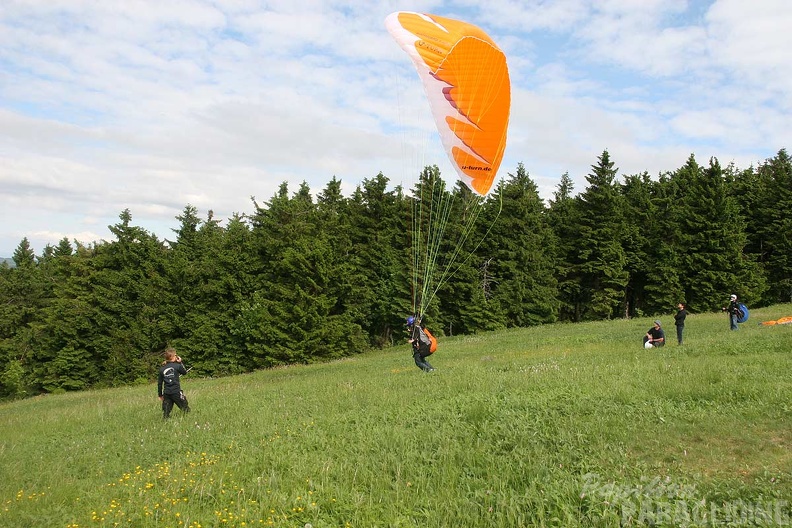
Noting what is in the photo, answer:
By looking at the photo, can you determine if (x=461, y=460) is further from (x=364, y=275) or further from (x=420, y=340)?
(x=364, y=275)

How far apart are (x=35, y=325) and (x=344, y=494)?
48.1 meters

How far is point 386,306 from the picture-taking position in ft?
131

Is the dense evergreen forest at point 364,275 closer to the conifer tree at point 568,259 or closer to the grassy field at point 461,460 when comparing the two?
the conifer tree at point 568,259

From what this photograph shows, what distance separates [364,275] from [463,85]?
2801 cm

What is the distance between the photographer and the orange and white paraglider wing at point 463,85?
12.3 m

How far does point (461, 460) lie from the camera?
6.02m

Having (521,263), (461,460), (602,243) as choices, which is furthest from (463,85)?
(602,243)

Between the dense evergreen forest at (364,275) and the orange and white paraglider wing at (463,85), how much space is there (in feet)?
76.4

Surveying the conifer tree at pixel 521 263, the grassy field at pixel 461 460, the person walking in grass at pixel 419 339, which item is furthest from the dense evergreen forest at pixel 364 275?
the grassy field at pixel 461 460

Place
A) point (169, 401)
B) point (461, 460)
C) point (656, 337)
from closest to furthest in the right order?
1. point (461, 460)
2. point (169, 401)
3. point (656, 337)

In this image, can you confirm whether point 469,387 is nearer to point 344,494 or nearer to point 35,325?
point 344,494

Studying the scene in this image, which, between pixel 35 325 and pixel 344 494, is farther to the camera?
pixel 35 325

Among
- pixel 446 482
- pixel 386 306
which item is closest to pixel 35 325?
pixel 386 306

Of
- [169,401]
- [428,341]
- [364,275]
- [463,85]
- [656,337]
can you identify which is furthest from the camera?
[364,275]
